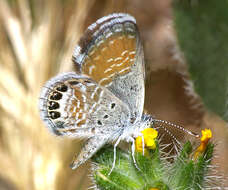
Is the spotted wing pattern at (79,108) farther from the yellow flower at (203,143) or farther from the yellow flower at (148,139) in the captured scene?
the yellow flower at (203,143)

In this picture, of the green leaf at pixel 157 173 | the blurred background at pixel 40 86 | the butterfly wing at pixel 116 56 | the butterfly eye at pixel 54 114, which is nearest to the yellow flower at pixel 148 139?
the green leaf at pixel 157 173

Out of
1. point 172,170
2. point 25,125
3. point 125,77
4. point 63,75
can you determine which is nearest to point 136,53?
point 125,77

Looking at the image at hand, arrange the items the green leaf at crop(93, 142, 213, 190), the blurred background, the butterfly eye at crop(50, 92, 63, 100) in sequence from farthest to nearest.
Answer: the blurred background, the butterfly eye at crop(50, 92, 63, 100), the green leaf at crop(93, 142, 213, 190)

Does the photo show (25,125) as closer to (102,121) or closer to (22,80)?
(22,80)

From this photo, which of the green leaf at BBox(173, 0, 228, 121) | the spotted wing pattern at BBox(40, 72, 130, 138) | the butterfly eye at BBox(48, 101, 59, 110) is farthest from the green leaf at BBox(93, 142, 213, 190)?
the green leaf at BBox(173, 0, 228, 121)

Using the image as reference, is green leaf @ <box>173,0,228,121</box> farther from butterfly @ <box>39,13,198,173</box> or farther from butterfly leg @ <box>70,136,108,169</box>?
butterfly leg @ <box>70,136,108,169</box>

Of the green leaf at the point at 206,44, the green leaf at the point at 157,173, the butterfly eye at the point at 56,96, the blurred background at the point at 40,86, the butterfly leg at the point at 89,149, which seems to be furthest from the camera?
the blurred background at the point at 40,86

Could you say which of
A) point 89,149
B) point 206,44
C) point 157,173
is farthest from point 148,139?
point 206,44

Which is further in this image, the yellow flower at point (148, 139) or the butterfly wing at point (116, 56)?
the butterfly wing at point (116, 56)

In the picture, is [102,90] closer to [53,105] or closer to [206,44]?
[53,105]
